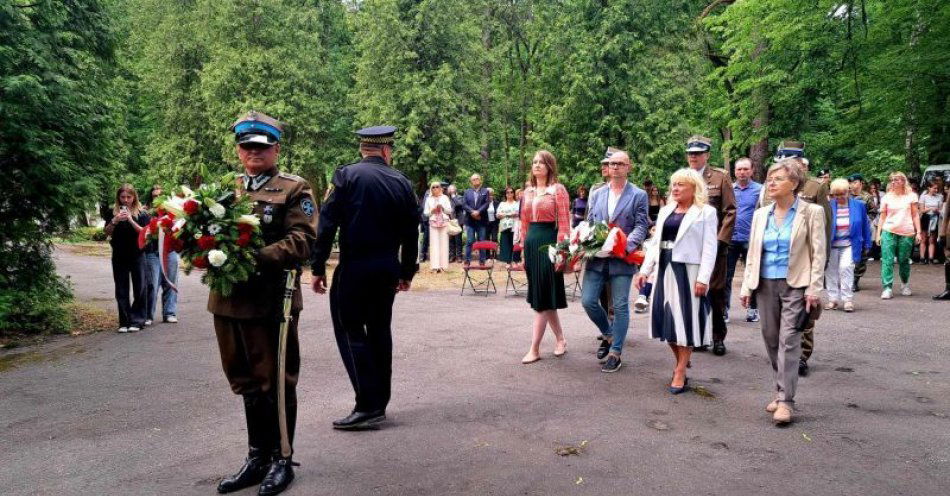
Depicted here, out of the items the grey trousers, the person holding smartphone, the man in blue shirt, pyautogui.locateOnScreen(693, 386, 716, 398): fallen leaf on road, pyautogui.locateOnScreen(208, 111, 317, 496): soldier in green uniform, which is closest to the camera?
pyautogui.locateOnScreen(208, 111, 317, 496): soldier in green uniform

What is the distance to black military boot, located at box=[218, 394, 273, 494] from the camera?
443cm

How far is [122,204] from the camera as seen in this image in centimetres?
1038

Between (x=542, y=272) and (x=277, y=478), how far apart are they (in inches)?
153

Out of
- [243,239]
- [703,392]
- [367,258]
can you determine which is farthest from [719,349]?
[243,239]

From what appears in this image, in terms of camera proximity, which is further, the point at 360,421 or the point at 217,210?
the point at 360,421

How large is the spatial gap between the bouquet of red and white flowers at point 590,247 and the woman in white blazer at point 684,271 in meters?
0.47

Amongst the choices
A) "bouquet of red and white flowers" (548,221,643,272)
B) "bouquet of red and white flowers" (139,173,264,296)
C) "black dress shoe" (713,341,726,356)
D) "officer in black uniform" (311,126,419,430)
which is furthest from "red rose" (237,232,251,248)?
"black dress shoe" (713,341,726,356)

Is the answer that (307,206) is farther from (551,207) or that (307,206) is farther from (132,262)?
(132,262)

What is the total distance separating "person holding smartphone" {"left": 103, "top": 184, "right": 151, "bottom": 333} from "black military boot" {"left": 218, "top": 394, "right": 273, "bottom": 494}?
6594 millimetres

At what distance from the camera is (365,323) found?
219 inches

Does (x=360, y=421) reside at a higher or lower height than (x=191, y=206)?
lower

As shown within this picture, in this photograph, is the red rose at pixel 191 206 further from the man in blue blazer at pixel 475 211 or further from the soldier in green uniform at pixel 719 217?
the man in blue blazer at pixel 475 211

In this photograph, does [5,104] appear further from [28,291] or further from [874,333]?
[874,333]

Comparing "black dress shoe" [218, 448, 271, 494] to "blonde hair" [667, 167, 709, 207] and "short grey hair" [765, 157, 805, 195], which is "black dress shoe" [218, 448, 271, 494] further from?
"short grey hair" [765, 157, 805, 195]
